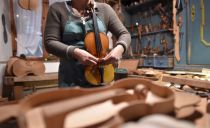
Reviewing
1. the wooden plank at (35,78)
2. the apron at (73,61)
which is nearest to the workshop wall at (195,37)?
the wooden plank at (35,78)

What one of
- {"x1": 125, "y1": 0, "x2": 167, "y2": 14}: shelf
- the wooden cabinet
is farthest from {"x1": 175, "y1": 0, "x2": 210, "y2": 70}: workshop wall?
{"x1": 125, "y1": 0, "x2": 167, "y2": 14}: shelf

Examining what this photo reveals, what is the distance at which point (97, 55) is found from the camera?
1355mm

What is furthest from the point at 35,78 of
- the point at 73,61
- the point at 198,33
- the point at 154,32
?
the point at 198,33

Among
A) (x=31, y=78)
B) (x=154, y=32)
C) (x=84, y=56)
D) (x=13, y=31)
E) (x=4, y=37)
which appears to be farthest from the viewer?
(x=154, y=32)

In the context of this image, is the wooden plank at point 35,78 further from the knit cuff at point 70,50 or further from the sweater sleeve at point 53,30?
the knit cuff at point 70,50

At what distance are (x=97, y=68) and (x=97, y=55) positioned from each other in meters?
0.08

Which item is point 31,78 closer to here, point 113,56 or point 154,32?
point 154,32

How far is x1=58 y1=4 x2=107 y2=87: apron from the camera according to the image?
1.29 m

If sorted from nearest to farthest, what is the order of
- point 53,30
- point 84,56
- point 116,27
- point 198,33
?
point 84,56 → point 53,30 → point 116,27 → point 198,33

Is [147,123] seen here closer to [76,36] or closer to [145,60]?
[76,36]

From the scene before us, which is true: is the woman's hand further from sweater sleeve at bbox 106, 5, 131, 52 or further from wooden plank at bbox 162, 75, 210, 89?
wooden plank at bbox 162, 75, 210, 89

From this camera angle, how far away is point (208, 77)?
239cm

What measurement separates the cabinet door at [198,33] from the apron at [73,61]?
2.35 metres

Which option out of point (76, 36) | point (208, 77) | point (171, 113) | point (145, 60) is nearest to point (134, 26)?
point (145, 60)
